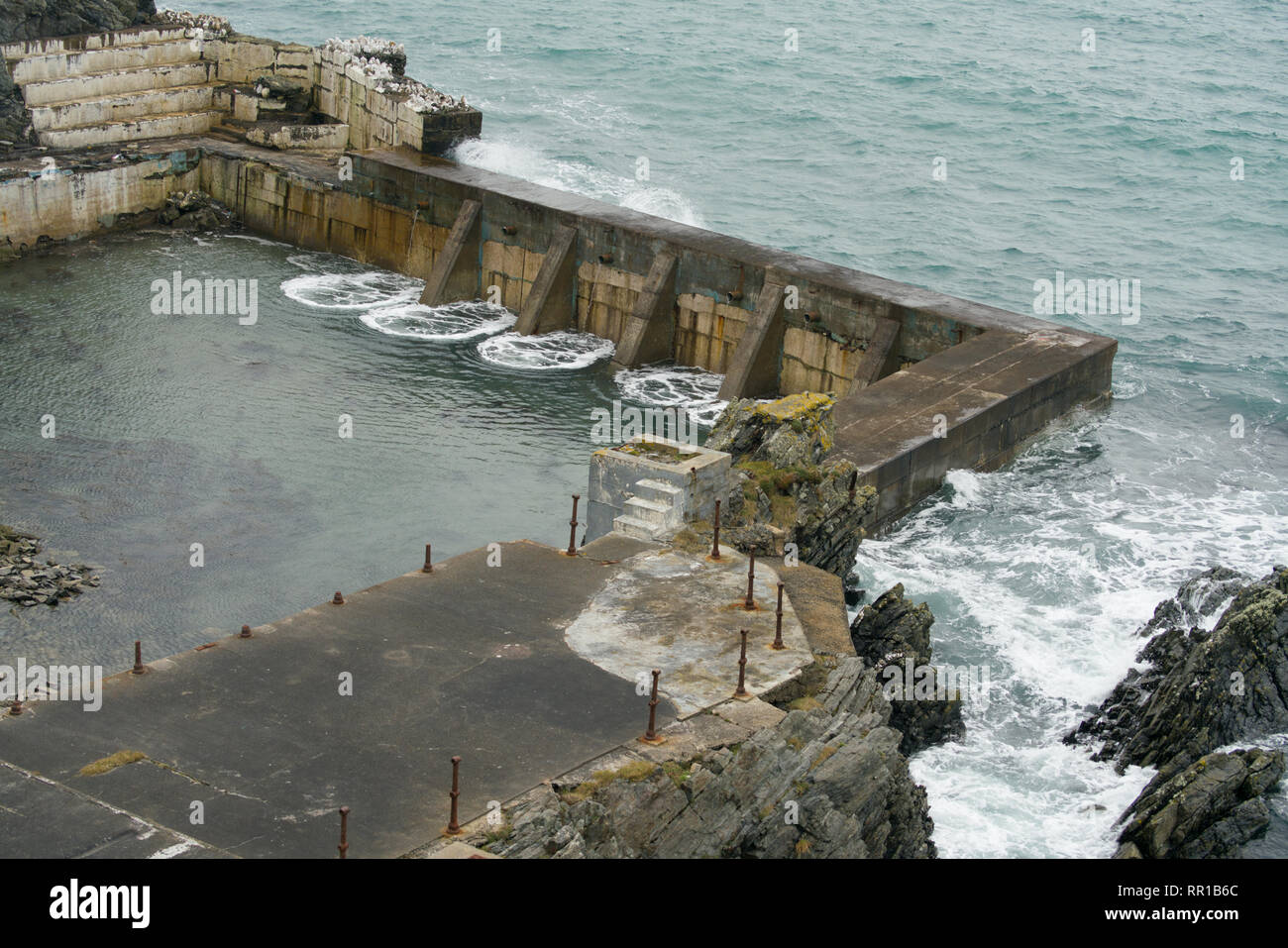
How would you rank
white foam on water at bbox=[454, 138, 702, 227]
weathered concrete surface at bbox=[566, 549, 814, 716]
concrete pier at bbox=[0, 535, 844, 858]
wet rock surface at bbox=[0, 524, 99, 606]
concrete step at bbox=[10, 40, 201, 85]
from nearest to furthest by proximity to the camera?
concrete pier at bbox=[0, 535, 844, 858] < weathered concrete surface at bbox=[566, 549, 814, 716] < wet rock surface at bbox=[0, 524, 99, 606] < concrete step at bbox=[10, 40, 201, 85] < white foam on water at bbox=[454, 138, 702, 227]

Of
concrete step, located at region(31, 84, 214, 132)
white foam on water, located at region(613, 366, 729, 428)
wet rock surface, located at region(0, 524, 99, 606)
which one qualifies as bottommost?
wet rock surface, located at region(0, 524, 99, 606)

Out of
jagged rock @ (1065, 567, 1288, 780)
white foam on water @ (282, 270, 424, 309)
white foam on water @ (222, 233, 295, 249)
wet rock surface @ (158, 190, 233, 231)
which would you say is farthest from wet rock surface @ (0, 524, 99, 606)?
wet rock surface @ (158, 190, 233, 231)

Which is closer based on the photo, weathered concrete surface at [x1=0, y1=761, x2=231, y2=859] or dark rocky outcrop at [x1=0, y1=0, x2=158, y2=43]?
weathered concrete surface at [x1=0, y1=761, x2=231, y2=859]

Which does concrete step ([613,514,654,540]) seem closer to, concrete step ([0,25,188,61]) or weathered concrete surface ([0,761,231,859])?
weathered concrete surface ([0,761,231,859])

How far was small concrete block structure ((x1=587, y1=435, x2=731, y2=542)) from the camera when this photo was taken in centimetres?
2278

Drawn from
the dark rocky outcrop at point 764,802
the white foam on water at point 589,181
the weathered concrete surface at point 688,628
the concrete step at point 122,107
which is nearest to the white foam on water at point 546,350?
the white foam on water at point 589,181

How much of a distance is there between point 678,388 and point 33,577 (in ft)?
56.8

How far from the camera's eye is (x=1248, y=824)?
75.7 ft

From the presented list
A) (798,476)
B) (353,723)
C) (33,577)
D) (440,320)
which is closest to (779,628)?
(353,723)

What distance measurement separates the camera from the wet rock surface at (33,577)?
95.9 ft

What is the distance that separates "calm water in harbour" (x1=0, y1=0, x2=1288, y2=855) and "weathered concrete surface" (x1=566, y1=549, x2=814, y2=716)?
5.39 meters

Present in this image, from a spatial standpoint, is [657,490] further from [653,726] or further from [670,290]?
[670,290]

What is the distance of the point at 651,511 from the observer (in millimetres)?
22688

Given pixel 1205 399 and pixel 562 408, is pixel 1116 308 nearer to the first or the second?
pixel 1205 399
